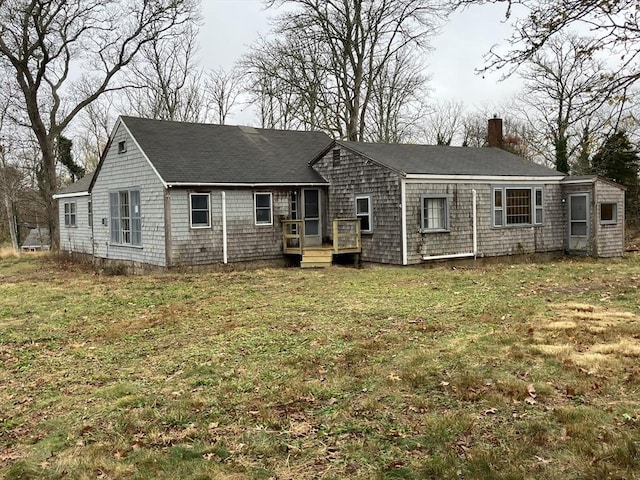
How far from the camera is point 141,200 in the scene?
18.5 m

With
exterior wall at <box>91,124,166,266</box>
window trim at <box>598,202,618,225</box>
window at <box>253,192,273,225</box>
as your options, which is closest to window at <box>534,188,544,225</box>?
window trim at <box>598,202,618,225</box>

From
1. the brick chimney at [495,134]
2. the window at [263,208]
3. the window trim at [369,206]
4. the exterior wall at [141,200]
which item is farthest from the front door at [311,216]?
the brick chimney at [495,134]

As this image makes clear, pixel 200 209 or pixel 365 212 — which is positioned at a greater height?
pixel 200 209

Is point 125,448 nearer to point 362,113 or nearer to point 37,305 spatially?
point 37,305

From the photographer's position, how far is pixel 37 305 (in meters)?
12.3

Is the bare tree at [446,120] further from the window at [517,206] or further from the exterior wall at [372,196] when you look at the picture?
the exterior wall at [372,196]

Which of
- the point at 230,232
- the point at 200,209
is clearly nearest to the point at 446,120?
the point at 230,232

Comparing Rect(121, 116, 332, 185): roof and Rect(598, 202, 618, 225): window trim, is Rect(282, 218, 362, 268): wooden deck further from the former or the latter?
Rect(598, 202, 618, 225): window trim

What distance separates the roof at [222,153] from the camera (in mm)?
17734

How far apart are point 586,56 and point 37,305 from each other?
11611mm

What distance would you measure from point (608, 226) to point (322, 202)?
406 inches

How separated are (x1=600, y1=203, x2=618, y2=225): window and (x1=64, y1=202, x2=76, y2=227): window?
21314 millimetres

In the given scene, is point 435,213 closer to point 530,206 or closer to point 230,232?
point 530,206

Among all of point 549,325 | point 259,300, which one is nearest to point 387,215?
point 259,300
